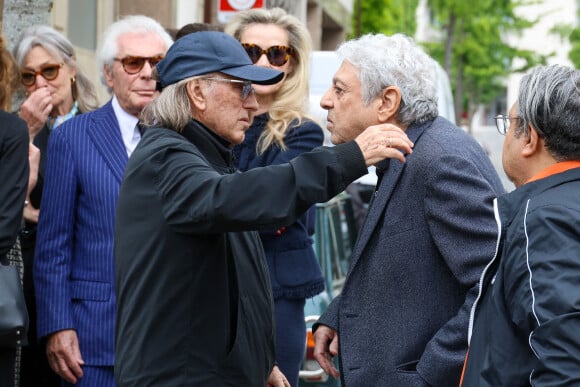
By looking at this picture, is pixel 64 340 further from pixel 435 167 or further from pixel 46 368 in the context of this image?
pixel 435 167

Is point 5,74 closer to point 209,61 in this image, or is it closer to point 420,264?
point 209,61

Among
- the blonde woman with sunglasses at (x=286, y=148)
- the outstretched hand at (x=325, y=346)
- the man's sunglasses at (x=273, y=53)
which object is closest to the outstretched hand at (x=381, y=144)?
the outstretched hand at (x=325, y=346)

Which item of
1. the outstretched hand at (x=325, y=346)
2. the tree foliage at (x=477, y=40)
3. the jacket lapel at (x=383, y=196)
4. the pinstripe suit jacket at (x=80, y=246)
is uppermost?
the jacket lapel at (x=383, y=196)

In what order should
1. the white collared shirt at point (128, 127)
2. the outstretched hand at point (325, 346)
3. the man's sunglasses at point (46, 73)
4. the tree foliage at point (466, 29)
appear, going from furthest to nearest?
the tree foliage at point (466, 29) → the man's sunglasses at point (46, 73) → the white collared shirt at point (128, 127) → the outstretched hand at point (325, 346)

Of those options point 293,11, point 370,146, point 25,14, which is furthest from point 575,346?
point 293,11

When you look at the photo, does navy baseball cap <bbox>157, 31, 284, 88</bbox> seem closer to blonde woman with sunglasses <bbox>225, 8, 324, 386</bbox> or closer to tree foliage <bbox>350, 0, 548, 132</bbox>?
blonde woman with sunglasses <bbox>225, 8, 324, 386</bbox>

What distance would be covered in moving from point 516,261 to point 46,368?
2840 millimetres

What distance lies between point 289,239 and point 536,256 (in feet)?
6.71

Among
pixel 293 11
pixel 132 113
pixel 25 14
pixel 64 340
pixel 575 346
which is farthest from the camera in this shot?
pixel 293 11

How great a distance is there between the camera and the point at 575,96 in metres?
2.71

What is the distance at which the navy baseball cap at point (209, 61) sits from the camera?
322 cm

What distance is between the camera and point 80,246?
423 centimetres

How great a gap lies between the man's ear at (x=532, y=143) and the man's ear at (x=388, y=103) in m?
0.85

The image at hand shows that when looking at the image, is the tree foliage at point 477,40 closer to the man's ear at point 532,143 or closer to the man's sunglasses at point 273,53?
the man's sunglasses at point 273,53
